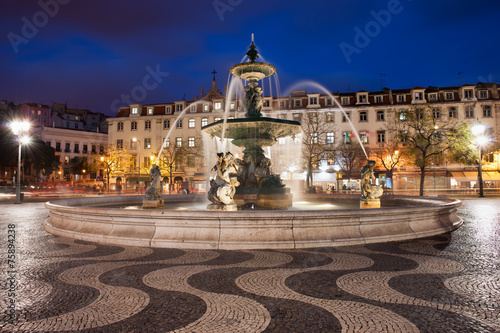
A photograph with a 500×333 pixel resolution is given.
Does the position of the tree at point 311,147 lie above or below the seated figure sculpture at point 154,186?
above

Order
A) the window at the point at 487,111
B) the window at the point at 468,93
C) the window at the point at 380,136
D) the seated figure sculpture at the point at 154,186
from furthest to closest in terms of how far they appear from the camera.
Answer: the window at the point at 380,136
the window at the point at 468,93
the window at the point at 487,111
the seated figure sculpture at the point at 154,186

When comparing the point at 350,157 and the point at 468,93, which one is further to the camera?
the point at 468,93

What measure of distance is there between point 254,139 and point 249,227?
22.8 ft

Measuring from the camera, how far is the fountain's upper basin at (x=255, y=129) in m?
12.7

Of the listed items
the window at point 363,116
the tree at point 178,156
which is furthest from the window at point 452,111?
the tree at point 178,156

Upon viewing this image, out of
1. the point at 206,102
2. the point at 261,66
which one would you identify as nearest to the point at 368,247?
the point at 261,66

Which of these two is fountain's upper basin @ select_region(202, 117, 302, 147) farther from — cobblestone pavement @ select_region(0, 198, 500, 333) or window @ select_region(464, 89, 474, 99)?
window @ select_region(464, 89, 474, 99)

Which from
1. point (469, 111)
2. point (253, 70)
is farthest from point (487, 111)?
point (253, 70)

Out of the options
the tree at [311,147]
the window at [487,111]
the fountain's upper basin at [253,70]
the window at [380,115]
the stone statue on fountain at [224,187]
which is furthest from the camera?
the window at [380,115]

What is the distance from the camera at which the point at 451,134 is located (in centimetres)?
3366

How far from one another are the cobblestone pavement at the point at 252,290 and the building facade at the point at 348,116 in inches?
1488

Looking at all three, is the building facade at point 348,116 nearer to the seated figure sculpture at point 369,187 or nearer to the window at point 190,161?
the window at point 190,161

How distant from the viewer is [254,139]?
1367cm

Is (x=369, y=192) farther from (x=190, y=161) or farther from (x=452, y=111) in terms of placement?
(x=452, y=111)
